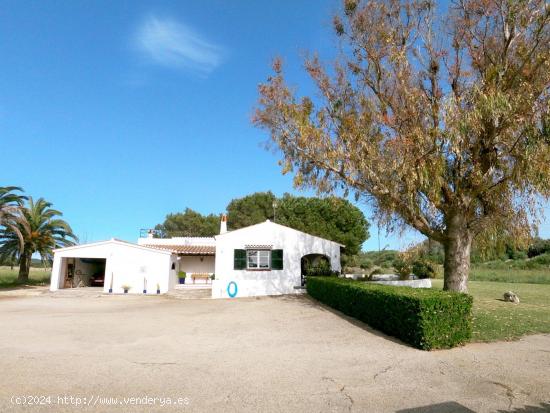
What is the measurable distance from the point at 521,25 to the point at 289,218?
27287 mm

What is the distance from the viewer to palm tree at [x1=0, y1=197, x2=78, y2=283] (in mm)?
22172

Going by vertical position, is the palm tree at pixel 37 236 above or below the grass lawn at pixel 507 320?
above

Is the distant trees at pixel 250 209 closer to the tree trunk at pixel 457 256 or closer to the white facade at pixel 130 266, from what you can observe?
the white facade at pixel 130 266

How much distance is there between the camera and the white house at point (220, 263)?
18188mm

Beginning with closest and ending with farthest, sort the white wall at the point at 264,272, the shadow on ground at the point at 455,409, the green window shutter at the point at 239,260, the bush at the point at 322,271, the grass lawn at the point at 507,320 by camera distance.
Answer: the shadow on ground at the point at 455,409 < the grass lawn at the point at 507,320 < the white wall at the point at 264,272 < the green window shutter at the point at 239,260 < the bush at the point at 322,271

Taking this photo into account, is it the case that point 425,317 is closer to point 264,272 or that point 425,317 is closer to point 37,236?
point 264,272

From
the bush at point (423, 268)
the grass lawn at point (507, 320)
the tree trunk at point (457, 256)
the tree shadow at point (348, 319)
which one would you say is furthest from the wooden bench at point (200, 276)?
the tree trunk at point (457, 256)

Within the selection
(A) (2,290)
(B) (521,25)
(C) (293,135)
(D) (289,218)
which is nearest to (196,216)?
(D) (289,218)

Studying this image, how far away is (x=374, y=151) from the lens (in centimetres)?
1086

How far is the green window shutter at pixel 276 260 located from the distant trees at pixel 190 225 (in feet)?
85.3

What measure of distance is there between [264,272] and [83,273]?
49.1ft

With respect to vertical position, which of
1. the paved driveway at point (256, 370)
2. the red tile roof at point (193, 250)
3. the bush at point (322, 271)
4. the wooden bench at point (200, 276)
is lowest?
the paved driveway at point (256, 370)

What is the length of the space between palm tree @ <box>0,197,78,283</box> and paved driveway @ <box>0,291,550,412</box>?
15047mm

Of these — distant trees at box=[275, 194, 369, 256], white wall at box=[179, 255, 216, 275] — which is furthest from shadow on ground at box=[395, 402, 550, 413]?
distant trees at box=[275, 194, 369, 256]
